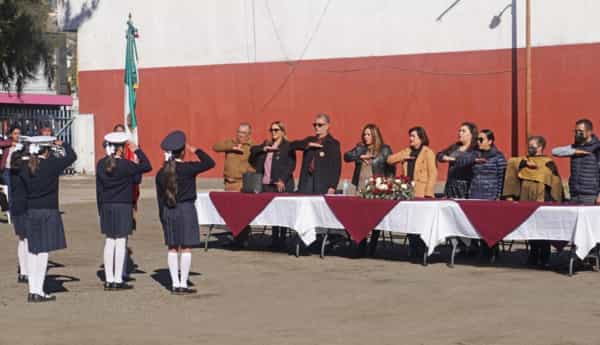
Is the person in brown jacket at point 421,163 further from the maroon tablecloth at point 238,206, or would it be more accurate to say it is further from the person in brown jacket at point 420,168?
the maroon tablecloth at point 238,206

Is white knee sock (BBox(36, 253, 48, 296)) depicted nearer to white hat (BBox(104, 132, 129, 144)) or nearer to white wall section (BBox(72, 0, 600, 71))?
white hat (BBox(104, 132, 129, 144))

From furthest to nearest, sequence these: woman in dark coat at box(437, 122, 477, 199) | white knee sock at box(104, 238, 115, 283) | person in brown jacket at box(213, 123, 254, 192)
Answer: person in brown jacket at box(213, 123, 254, 192) → woman in dark coat at box(437, 122, 477, 199) → white knee sock at box(104, 238, 115, 283)

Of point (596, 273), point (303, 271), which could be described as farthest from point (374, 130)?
point (596, 273)

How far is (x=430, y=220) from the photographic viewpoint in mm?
14500

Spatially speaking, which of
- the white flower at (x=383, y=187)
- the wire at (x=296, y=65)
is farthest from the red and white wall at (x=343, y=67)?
the white flower at (x=383, y=187)

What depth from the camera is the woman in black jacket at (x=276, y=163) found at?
16.7 meters

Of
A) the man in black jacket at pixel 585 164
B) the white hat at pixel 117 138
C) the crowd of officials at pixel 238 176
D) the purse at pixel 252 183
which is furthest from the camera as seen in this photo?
the purse at pixel 252 183

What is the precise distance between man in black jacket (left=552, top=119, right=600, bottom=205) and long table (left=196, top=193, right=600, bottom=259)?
2.76 feet

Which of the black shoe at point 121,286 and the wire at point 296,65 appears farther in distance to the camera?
the wire at point 296,65

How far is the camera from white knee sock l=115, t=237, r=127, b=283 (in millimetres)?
12891

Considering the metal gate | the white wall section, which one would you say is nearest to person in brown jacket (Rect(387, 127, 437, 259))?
the white wall section

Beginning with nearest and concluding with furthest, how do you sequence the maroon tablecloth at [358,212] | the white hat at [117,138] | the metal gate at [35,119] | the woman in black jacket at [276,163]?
1. the white hat at [117,138]
2. the maroon tablecloth at [358,212]
3. the woman in black jacket at [276,163]
4. the metal gate at [35,119]

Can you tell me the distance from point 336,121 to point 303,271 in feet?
62.1

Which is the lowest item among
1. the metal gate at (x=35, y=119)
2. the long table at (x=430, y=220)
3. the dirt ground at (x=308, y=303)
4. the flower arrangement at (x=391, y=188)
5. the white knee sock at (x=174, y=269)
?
the dirt ground at (x=308, y=303)
